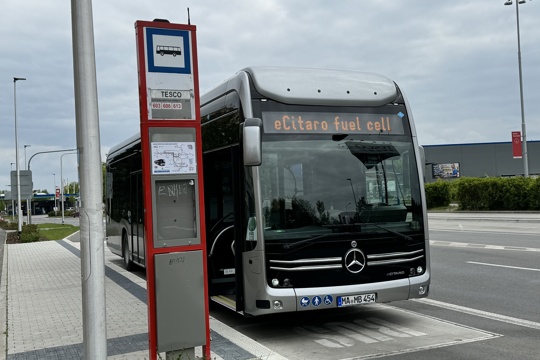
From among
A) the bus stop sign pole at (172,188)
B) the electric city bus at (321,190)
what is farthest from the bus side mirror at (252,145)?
the bus stop sign pole at (172,188)

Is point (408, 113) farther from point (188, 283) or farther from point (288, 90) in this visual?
point (188, 283)

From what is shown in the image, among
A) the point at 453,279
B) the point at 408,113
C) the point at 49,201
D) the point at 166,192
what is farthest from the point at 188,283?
the point at 49,201

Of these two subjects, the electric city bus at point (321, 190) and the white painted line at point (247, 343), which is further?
the electric city bus at point (321, 190)

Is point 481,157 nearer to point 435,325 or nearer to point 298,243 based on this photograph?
point 435,325

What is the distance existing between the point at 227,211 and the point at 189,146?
3.01 meters

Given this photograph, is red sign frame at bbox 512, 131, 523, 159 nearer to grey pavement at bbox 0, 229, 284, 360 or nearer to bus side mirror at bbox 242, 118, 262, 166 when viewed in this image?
grey pavement at bbox 0, 229, 284, 360

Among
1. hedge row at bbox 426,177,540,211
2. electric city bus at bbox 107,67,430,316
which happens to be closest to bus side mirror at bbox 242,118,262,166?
electric city bus at bbox 107,67,430,316

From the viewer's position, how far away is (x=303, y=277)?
6.74m

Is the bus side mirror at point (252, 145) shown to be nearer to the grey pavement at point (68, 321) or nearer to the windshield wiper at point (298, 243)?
the windshield wiper at point (298, 243)

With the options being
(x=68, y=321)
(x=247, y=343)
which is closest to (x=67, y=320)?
(x=68, y=321)

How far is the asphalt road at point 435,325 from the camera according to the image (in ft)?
20.5

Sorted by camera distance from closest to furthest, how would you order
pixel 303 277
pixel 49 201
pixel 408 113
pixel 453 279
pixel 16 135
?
1. pixel 303 277
2. pixel 408 113
3. pixel 453 279
4. pixel 16 135
5. pixel 49 201

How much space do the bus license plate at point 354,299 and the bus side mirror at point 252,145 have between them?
188 centimetres

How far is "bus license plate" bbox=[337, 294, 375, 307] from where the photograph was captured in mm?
6797
